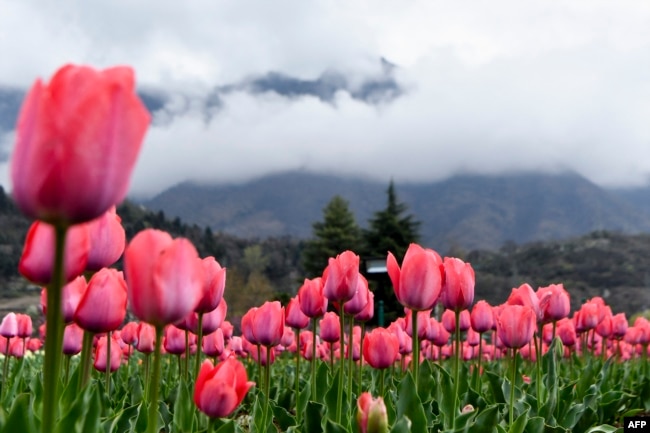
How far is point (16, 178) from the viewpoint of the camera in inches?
43.4

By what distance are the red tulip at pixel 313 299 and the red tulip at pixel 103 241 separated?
134 centimetres

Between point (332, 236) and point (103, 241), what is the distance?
53.0 m

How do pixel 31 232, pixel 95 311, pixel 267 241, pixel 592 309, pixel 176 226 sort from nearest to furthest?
pixel 31 232 < pixel 95 311 < pixel 592 309 < pixel 176 226 < pixel 267 241

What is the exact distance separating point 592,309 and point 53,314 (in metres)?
5.04

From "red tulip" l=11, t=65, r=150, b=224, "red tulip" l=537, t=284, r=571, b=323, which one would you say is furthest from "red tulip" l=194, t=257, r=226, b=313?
"red tulip" l=537, t=284, r=571, b=323

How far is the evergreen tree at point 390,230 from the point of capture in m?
45.8

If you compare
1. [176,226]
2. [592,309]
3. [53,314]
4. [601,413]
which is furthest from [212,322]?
[176,226]

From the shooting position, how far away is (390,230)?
46406 mm

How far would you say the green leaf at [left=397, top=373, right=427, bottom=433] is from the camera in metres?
2.36

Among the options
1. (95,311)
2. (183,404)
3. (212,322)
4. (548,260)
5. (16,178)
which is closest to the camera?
(16,178)

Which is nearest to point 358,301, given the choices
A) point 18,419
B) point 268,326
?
point 268,326

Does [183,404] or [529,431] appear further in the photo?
[529,431]

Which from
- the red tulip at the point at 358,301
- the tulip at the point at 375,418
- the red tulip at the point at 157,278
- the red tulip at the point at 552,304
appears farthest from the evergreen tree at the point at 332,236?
the red tulip at the point at 157,278

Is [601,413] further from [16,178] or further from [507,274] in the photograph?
[507,274]
